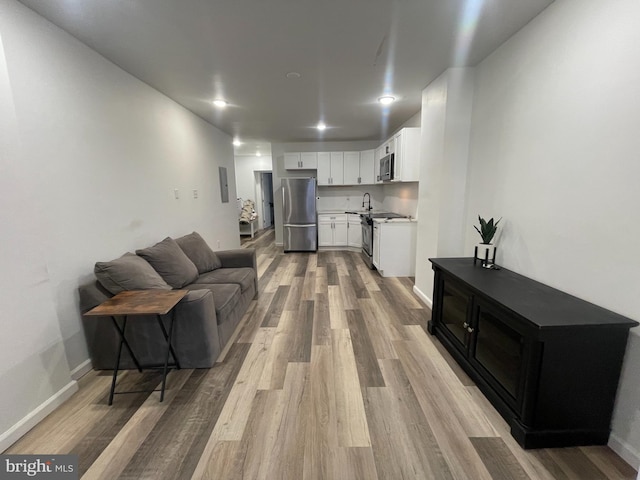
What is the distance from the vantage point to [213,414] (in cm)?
162

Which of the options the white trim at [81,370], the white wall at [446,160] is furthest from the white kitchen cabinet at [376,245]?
the white trim at [81,370]

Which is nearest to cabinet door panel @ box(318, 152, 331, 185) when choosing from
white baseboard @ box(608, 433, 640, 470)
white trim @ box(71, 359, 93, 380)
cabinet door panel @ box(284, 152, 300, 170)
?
cabinet door panel @ box(284, 152, 300, 170)

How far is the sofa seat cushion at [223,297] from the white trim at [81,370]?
0.87 metres

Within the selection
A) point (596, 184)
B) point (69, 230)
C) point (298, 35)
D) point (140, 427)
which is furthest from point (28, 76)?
point (596, 184)

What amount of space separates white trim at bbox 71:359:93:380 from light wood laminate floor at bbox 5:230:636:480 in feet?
0.17

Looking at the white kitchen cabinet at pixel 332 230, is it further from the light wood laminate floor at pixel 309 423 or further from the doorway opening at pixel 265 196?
the doorway opening at pixel 265 196

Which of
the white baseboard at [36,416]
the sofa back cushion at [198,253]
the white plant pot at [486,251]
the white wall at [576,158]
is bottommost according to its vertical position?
the white baseboard at [36,416]

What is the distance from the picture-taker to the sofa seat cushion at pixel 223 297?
2.19 m

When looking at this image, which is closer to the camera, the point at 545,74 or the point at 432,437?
the point at 432,437

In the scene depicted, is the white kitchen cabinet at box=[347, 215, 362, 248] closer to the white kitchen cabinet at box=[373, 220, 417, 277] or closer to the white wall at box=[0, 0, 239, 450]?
the white kitchen cabinet at box=[373, 220, 417, 277]

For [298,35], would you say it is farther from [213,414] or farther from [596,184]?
[213,414]

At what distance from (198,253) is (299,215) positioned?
9.74 ft

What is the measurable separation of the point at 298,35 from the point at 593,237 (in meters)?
2.31

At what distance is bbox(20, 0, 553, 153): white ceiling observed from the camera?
1.67m
